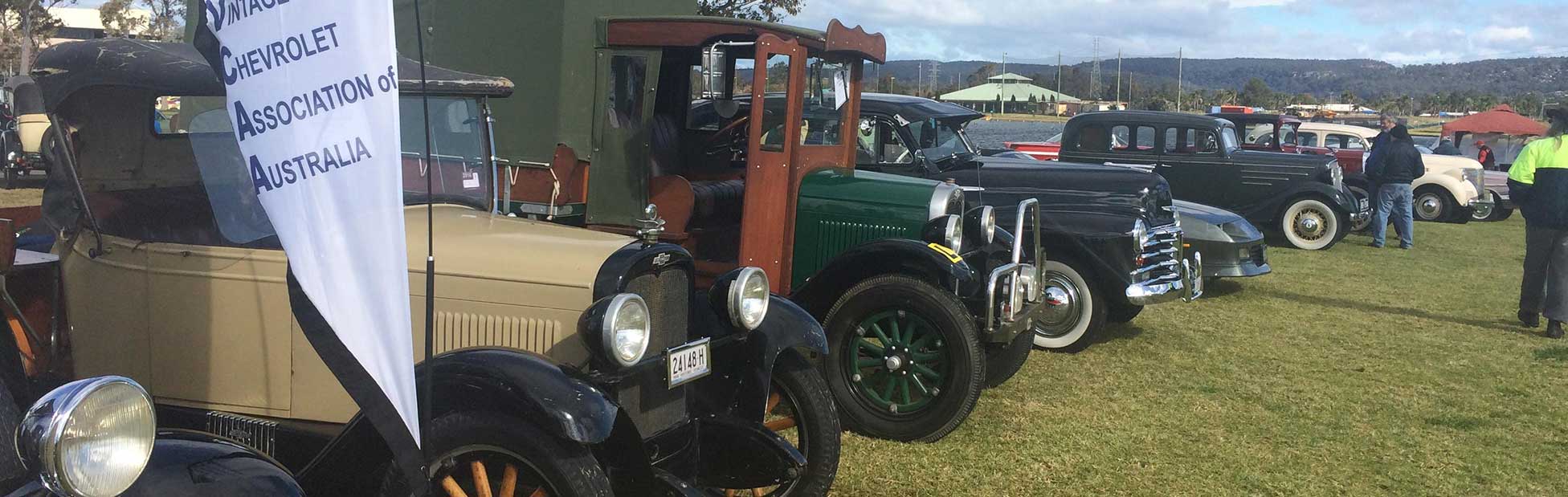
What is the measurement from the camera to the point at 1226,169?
14180 millimetres

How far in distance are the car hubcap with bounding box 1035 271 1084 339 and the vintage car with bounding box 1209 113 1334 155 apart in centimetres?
965

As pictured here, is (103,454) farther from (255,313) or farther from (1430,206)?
(1430,206)

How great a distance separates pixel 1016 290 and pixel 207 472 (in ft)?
13.7

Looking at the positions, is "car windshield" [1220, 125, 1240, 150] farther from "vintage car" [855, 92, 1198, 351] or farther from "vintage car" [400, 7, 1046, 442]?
"vintage car" [400, 7, 1046, 442]

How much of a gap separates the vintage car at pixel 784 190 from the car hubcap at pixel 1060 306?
87 centimetres

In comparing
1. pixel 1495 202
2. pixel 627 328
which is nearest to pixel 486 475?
pixel 627 328

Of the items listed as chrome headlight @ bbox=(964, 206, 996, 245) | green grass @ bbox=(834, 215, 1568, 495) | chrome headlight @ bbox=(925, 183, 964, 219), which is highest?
chrome headlight @ bbox=(925, 183, 964, 219)

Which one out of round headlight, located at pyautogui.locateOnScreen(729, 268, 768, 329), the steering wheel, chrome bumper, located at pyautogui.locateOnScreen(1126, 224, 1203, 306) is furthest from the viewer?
chrome bumper, located at pyautogui.locateOnScreen(1126, 224, 1203, 306)

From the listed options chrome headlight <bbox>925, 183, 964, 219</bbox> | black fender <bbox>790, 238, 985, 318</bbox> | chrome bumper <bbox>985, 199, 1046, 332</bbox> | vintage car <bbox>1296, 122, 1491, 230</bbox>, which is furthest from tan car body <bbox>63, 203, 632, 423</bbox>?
vintage car <bbox>1296, 122, 1491, 230</bbox>

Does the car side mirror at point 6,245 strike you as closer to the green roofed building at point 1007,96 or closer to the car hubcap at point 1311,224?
the car hubcap at point 1311,224

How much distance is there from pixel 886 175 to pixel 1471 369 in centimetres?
424

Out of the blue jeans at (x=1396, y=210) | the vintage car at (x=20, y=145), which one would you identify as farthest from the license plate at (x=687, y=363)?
the vintage car at (x=20, y=145)

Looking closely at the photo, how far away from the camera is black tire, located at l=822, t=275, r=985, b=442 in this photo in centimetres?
546

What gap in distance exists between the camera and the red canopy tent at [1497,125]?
2320 centimetres
